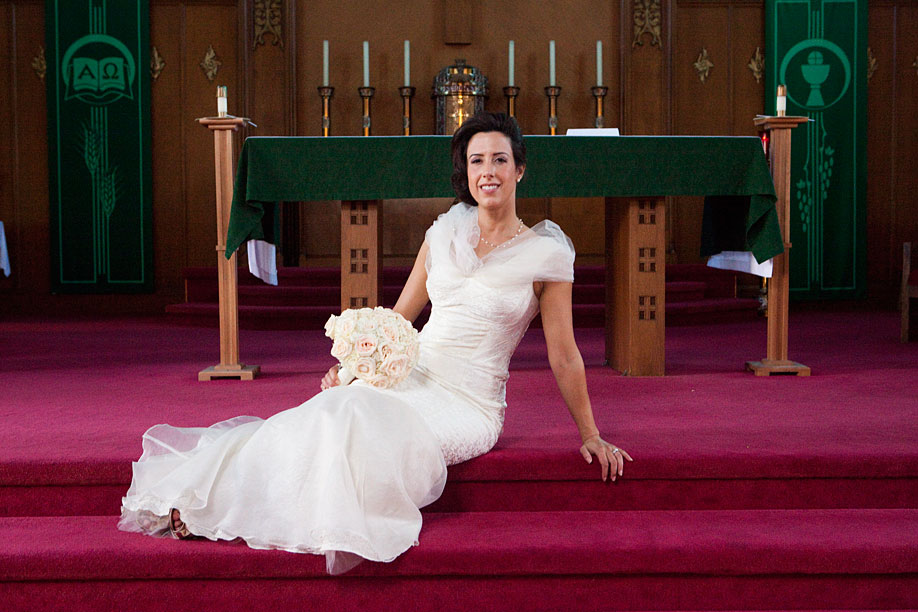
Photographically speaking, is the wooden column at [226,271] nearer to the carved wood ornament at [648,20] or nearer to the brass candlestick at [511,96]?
the brass candlestick at [511,96]

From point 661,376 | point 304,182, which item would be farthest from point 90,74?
point 661,376

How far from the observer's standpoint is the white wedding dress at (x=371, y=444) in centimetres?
228

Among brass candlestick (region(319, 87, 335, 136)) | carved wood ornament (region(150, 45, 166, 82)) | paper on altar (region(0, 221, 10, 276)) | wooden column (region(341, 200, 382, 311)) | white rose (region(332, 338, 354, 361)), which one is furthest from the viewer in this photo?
carved wood ornament (region(150, 45, 166, 82))

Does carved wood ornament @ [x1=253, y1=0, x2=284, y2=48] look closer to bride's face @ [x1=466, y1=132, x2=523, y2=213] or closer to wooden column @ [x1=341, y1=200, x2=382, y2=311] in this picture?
wooden column @ [x1=341, y1=200, x2=382, y2=311]

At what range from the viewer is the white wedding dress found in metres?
2.28

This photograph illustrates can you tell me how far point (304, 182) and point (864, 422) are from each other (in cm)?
258

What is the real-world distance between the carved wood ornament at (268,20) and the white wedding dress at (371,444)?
6.41 meters

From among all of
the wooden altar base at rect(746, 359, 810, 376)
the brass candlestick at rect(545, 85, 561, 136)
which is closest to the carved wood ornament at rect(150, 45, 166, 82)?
the brass candlestick at rect(545, 85, 561, 136)

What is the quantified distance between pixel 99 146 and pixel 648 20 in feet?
17.3

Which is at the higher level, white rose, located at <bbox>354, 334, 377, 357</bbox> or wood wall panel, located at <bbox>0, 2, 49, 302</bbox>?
wood wall panel, located at <bbox>0, 2, 49, 302</bbox>

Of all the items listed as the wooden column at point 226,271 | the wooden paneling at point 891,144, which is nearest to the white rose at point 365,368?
the wooden column at point 226,271

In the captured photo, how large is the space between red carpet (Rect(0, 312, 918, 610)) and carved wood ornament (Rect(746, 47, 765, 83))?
5.66 m

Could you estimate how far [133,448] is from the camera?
2.88m

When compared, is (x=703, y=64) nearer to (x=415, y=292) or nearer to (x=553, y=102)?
(x=553, y=102)
